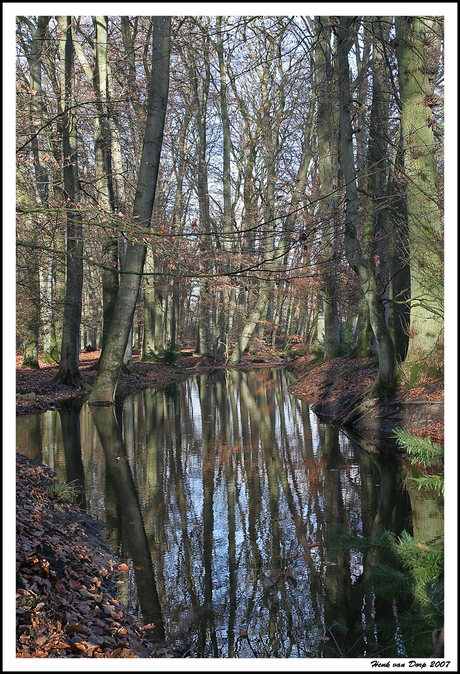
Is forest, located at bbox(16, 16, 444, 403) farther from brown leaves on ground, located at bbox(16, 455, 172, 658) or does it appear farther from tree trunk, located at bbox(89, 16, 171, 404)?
brown leaves on ground, located at bbox(16, 455, 172, 658)

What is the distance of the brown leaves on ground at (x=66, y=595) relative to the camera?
3.18 metres

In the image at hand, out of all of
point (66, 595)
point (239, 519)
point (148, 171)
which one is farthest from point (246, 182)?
point (66, 595)

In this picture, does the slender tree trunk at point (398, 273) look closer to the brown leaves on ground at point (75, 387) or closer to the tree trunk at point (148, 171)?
the tree trunk at point (148, 171)

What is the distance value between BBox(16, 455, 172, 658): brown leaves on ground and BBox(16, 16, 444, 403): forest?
3307 millimetres

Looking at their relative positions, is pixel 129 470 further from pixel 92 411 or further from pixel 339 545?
pixel 92 411

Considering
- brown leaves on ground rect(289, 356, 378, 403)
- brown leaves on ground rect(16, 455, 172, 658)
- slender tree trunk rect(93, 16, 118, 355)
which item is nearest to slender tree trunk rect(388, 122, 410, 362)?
brown leaves on ground rect(289, 356, 378, 403)

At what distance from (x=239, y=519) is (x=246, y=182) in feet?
81.0

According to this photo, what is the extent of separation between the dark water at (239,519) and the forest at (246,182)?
2.79 metres

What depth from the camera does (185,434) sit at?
35.7ft

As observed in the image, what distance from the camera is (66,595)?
380 centimetres

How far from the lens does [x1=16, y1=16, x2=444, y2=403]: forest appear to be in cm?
817

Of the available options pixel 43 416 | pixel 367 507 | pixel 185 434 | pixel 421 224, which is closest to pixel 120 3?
pixel 367 507

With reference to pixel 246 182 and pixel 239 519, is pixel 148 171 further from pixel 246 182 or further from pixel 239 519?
pixel 246 182
